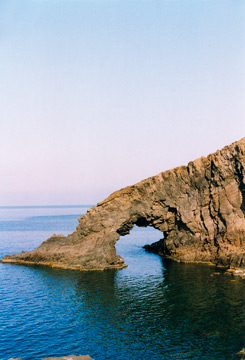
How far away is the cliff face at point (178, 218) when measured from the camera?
67.9m

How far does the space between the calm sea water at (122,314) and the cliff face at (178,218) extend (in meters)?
5.41

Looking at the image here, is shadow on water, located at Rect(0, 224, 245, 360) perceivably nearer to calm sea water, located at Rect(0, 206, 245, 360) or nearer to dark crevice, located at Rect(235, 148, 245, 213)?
calm sea water, located at Rect(0, 206, 245, 360)

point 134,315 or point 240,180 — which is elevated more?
point 240,180

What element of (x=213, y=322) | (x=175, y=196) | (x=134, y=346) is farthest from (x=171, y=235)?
(x=134, y=346)

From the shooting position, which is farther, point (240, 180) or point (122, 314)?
point (240, 180)

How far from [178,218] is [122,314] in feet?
122

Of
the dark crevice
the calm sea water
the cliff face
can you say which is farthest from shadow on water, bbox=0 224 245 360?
the dark crevice

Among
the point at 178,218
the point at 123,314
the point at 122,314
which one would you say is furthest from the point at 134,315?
the point at 178,218

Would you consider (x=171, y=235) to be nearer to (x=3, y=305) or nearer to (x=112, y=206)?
(x=112, y=206)

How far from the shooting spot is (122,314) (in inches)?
1679

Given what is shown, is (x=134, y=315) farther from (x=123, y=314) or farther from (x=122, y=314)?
(x=122, y=314)

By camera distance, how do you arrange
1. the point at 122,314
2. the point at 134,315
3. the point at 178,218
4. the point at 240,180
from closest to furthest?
1. the point at 134,315
2. the point at 122,314
3. the point at 240,180
4. the point at 178,218

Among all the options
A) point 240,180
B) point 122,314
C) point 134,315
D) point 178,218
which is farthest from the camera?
point 178,218

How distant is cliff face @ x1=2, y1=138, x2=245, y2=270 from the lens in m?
67.9
